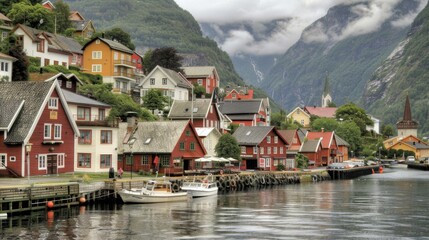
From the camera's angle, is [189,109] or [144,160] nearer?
[144,160]

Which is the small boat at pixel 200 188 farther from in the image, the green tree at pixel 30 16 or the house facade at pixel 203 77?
the house facade at pixel 203 77

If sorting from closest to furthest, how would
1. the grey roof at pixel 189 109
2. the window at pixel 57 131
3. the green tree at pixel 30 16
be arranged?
1. the window at pixel 57 131
2. the grey roof at pixel 189 109
3. the green tree at pixel 30 16

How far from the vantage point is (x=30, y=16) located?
143000 millimetres

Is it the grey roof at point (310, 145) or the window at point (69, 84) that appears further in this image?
the grey roof at point (310, 145)

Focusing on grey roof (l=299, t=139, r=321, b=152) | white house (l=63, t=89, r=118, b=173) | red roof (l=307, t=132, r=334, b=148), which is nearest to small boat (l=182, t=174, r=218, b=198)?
white house (l=63, t=89, r=118, b=173)

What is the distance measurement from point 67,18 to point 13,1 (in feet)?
91.9

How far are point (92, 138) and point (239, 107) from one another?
252 ft

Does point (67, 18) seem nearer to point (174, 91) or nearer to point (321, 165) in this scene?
point (174, 91)

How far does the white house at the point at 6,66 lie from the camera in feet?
328

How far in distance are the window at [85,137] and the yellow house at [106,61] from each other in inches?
2157

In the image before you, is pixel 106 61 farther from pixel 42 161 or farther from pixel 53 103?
pixel 42 161

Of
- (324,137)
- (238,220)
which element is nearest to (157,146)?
(238,220)

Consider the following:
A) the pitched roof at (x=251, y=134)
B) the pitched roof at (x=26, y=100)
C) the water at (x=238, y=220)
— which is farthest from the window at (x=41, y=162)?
the pitched roof at (x=251, y=134)

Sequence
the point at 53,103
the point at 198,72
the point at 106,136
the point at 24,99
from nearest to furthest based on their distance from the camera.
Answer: the point at 24,99 → the point at 53,103 → the point at 106,136 → the point at 198,72
